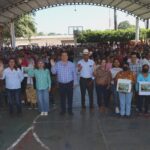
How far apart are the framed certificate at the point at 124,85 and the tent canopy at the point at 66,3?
2087 centimetres

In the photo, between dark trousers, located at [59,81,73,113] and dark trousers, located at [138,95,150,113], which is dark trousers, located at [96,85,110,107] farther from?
dark trousers, located at [138,95,150,113]

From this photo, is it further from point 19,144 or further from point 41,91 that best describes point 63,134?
point 41,91

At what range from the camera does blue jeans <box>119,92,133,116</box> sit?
12.6m

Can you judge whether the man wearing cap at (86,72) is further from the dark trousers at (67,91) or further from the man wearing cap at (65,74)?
the dark trousers at (67,91)

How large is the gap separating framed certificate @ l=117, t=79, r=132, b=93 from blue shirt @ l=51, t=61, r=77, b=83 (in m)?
1.38

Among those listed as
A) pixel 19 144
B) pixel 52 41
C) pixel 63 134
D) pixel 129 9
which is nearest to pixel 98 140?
pixel 63 134

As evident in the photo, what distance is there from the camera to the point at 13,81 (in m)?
13.3

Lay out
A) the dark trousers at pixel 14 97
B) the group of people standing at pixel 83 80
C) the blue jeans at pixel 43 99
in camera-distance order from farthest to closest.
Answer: the dark trousers at pixel 14 97, the blue jeans at pixel 43 99, the group of people standing at pixel 83 80

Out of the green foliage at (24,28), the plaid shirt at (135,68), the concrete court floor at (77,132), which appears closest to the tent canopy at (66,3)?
the plaid shirt at (135,68)

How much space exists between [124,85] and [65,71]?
1735 millimetres

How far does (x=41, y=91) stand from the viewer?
13117 mm

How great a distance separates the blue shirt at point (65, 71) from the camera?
42.6 feet

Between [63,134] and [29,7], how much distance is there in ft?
93.3

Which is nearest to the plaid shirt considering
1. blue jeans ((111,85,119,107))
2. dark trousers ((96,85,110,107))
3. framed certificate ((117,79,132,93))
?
blue jeans ((111,85,119,107))
